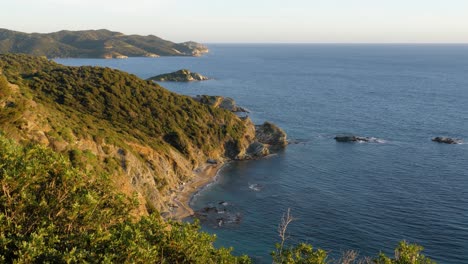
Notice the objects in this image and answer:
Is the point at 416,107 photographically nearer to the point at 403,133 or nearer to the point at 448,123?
the point at 448,123

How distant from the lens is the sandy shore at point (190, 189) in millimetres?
59297

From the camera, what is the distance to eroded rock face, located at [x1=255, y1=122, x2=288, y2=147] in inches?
3770

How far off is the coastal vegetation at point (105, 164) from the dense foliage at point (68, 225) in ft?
0.16

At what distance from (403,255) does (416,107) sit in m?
130

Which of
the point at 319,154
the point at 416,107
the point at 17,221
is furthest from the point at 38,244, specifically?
the point at 416,107

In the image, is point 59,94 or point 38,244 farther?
point 59,94

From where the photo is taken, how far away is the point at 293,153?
3484 inches

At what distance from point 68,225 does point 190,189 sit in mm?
51668

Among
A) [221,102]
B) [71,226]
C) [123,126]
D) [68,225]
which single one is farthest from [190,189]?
[221,102]

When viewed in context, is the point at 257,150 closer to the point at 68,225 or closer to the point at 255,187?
the point at 255,187

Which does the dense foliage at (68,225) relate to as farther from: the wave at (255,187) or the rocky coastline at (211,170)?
the wave at (255,187)

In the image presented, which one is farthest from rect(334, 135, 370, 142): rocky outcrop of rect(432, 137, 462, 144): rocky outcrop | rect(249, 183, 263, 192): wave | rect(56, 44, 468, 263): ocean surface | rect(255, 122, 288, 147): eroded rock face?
rect(249, 183, 263, 192): wave

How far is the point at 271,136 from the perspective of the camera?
3829 inches

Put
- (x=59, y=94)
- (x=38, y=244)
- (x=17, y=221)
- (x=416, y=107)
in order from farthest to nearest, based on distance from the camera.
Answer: (x=416, y=107) < (x=59, y=94) < (x=17, y=221) < (x=38, y=244)
